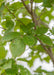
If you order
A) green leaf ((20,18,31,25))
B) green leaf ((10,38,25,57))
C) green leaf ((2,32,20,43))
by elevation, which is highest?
green leaf ((20,18,31,25))

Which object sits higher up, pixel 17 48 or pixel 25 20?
pixel 25 20

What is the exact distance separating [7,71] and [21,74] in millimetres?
41

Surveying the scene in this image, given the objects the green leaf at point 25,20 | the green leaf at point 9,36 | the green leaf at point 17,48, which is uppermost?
the green leaf at point 25,20

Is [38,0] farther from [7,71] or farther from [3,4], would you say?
[7,71]

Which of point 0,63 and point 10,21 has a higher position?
point 10,21

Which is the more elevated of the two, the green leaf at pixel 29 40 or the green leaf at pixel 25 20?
the green leaf at pixel 25 20

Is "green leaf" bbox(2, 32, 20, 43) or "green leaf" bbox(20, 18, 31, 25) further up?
"green leaf" bbox(20, 18, 31, 25)

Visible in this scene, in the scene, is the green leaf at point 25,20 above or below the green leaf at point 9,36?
above

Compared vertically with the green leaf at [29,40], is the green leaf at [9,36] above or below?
above

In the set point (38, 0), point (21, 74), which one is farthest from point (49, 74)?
point (38, 0)

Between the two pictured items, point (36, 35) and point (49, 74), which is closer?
point (36, 35)

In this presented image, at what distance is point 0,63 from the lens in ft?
1.40

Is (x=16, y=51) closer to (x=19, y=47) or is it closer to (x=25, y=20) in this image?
(x=19, y=47)

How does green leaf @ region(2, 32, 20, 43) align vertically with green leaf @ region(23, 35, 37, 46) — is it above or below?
above
